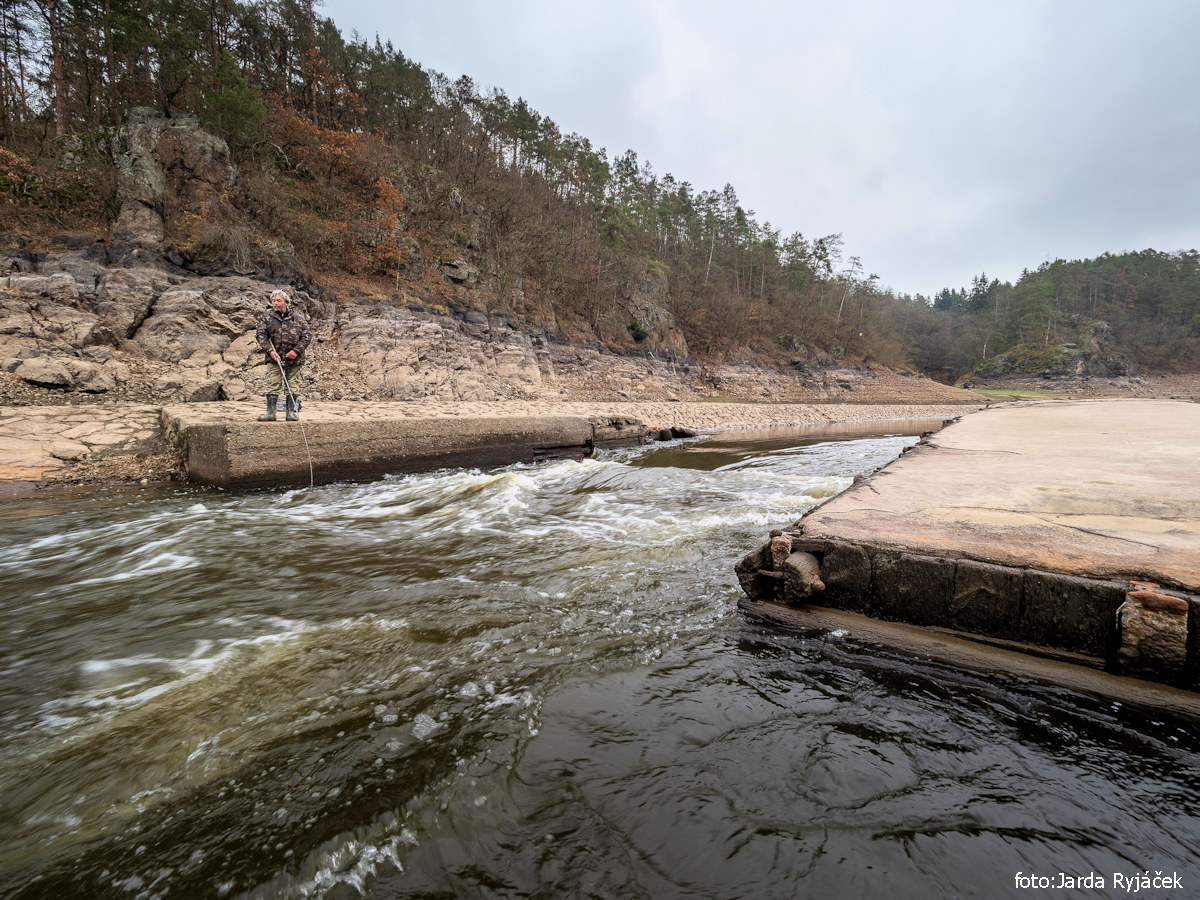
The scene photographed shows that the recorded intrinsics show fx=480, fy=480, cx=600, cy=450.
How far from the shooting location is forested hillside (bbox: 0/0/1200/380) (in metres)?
14.0

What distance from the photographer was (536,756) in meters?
1.75

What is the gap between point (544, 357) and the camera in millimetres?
21750

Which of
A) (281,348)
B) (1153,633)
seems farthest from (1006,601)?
(281,348)

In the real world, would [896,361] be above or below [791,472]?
above

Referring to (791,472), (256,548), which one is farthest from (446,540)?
(791,472)

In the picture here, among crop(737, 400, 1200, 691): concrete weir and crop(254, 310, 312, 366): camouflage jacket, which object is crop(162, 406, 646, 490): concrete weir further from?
crop(737, 400, 1200, 691): concrete weir

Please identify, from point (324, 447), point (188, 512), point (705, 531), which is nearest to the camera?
point (705, 531)

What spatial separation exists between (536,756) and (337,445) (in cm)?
677

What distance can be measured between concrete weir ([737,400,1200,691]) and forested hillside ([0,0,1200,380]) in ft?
55.2

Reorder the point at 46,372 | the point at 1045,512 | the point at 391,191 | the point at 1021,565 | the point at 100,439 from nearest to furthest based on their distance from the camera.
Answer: the point at 1021,565 → the point at 1045,512 → the point at 100,439 → the point at 46,372 → the point at 391,191

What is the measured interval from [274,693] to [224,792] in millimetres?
619

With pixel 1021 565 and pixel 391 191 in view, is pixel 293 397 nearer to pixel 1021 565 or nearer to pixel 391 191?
pixel 1021 565

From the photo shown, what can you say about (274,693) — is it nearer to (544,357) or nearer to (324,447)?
(324,447)

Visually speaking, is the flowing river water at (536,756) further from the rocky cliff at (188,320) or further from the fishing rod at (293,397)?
the rocky cliff at (188,320)
